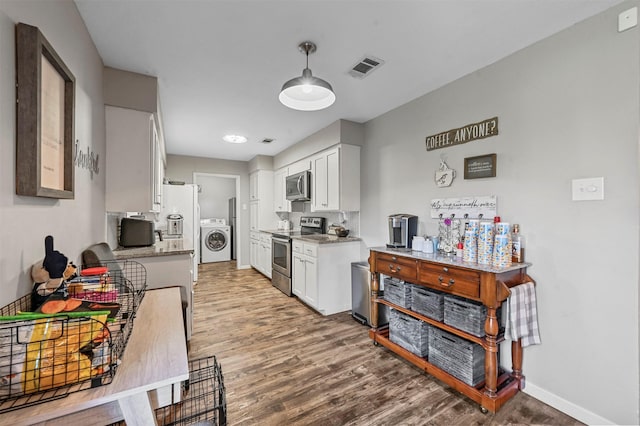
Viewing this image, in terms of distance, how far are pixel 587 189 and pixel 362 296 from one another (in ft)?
7.07

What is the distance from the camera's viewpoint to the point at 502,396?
179 centimetres

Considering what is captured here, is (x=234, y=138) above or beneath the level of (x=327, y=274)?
above

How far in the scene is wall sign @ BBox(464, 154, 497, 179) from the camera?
2164 mm

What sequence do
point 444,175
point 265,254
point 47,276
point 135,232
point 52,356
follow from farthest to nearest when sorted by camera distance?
point 265,254 → point 135,232 → point 444,175 → point 47,276 → point 52,356

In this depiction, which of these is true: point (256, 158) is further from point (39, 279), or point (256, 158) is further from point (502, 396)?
point (502, 396)

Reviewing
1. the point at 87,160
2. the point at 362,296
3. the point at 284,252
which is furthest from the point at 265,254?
the point at 87,160

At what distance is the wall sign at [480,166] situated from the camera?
2.16 m

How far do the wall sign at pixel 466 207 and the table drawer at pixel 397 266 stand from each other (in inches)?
22.9

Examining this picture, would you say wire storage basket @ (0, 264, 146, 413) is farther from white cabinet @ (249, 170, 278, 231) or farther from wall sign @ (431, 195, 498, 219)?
white cabinet @ (249, 170, 278, 231)

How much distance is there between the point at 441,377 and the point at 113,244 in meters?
3.09

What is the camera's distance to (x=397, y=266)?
2.43 metres

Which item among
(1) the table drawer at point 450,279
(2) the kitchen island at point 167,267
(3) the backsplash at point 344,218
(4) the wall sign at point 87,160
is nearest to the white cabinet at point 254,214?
(3) the backsplash at point 344,218

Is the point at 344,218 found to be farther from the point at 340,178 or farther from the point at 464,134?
the point at 464,134

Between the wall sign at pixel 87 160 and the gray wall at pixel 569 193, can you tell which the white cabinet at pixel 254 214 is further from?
the gray wall at pixel 569 193
